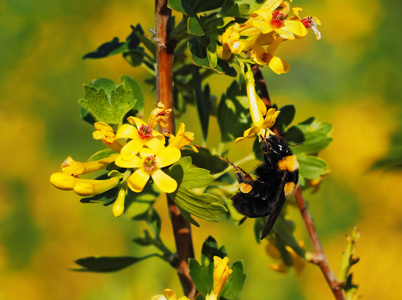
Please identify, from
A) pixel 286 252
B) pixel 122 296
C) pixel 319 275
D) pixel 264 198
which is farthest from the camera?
pixel 319 275

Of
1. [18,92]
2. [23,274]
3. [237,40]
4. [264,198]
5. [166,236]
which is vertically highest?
[18,92]

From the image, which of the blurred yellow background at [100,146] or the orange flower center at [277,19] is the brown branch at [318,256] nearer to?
the orange flower center at [277,19]

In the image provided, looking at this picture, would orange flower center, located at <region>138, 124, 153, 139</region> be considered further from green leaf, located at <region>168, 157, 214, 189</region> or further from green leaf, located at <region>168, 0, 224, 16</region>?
green leaf, located at <region>168, 0, 224, 16</region>

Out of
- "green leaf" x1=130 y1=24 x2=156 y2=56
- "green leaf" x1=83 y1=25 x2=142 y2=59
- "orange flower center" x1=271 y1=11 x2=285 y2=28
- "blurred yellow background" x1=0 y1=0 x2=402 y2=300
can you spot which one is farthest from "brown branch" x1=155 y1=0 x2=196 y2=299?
"blurred yellow background" x1=0 y1=0 x2=402 y2=300

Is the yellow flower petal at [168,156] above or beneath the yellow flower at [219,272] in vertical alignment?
above

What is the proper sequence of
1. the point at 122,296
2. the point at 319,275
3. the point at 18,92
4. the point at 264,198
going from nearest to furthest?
the point at 264,198 < the point at 122,296 < the point at 319,275 < the point at 18,92

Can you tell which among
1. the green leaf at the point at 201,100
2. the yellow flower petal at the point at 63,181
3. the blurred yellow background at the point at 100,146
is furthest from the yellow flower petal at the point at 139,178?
the blurred yellow background at the point at 100,146

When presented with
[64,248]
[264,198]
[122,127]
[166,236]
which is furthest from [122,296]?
[122,127]

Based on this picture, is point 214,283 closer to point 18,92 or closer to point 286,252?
point 286,252
